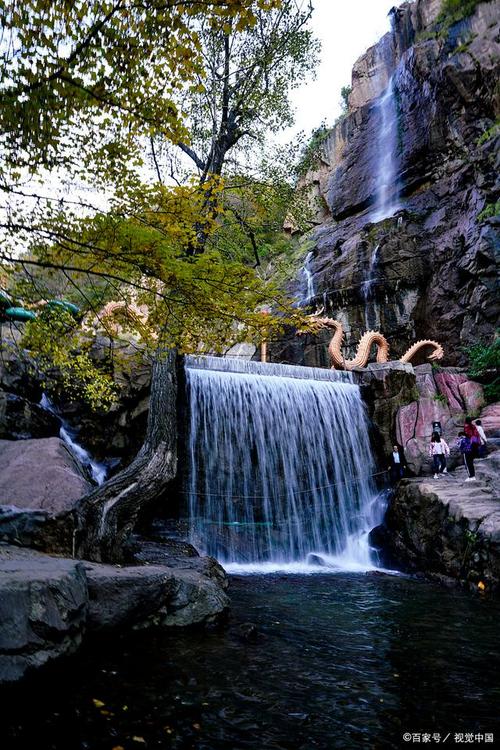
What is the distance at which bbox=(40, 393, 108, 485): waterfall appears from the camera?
34.8 feet

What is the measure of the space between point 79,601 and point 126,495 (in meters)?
2.55

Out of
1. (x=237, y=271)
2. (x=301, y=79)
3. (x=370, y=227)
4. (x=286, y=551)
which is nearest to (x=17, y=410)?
(x=286, y=551)

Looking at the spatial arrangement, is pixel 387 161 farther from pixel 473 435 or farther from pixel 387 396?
pixel 473 435

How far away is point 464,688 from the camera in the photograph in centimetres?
353

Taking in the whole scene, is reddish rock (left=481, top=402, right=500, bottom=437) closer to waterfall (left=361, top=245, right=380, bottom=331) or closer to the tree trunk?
waterfall (left=361, top=245, right=380, bottom=331)

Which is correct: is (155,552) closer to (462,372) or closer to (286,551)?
(286,551)

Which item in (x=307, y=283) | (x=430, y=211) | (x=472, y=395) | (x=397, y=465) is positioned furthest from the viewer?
(x=307, y=283)

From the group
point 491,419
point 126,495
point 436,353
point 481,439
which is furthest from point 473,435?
point 126,495

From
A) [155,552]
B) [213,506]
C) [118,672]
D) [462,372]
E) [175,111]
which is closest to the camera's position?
[118,672]

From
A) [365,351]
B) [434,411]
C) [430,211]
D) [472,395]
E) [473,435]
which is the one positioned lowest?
[473,435]

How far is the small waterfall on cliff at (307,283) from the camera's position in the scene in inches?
867

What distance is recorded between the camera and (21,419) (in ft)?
33.1

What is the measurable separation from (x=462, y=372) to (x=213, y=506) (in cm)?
955

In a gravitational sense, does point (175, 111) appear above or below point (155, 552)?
above
